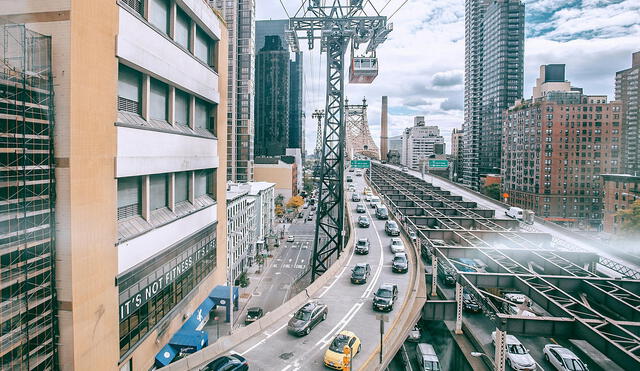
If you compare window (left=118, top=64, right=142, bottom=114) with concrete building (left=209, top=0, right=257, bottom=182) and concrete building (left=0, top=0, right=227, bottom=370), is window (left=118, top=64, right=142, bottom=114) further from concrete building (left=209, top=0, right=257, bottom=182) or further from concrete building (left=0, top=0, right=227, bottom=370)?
concrete building (left=209, top=0, right=257, bottom=182)

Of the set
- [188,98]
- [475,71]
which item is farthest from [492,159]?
[188,98]

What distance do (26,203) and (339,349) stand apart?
37.5ft

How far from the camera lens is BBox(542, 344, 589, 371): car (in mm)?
18219

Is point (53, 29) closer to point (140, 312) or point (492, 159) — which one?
point (140, 312)

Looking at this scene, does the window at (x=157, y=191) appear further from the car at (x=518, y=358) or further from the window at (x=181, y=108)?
the car at (x=518, y=358)

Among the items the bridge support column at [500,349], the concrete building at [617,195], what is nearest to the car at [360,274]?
the bridge support column at [500,349]

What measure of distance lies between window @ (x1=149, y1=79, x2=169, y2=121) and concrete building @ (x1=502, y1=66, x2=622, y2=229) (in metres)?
93.7

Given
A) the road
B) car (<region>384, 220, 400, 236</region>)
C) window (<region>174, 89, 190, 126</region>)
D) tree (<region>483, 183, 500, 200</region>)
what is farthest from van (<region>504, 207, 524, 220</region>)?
tree (<region>483, 183, 500, 200</region>)

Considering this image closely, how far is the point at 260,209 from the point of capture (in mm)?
69312

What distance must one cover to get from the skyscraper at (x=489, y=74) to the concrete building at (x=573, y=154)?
35616 millimetres

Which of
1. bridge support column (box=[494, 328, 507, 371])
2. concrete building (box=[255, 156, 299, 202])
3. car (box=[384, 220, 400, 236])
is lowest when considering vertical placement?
bridge support column (box=[494, 328, 507, 371])

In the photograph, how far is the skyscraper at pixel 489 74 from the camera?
122 metres

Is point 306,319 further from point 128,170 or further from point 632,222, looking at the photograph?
point 632,222

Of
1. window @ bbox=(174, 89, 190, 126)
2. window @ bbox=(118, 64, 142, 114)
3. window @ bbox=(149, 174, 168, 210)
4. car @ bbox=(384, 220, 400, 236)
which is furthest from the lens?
car @ bbox=(384, 220, 400, 236)
